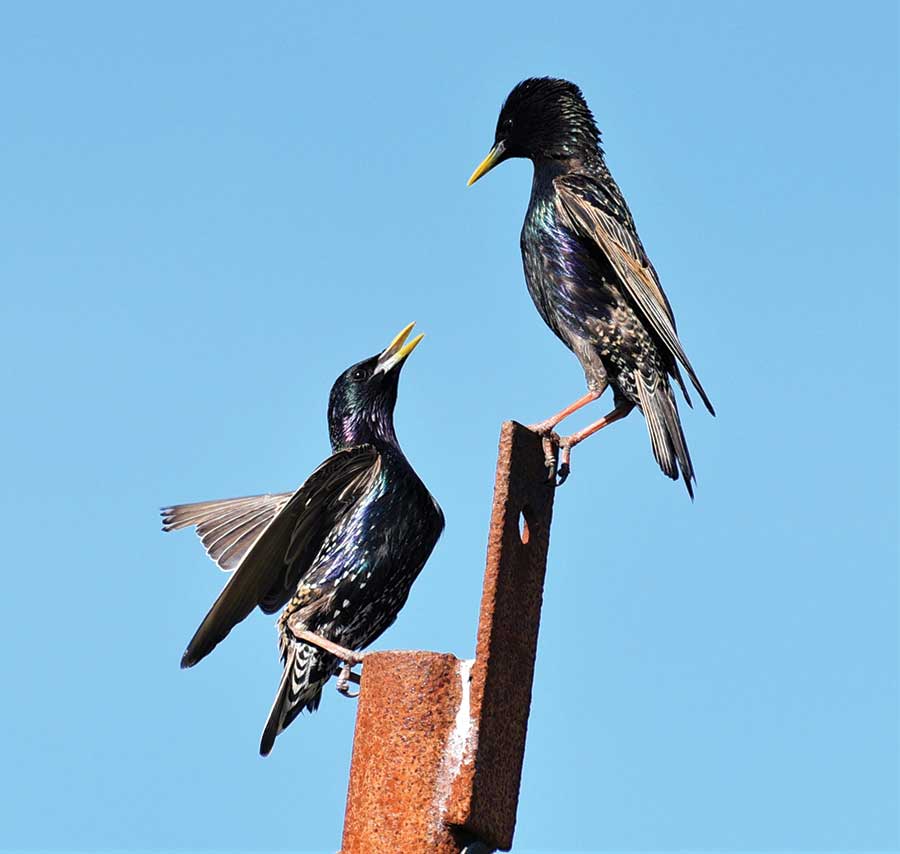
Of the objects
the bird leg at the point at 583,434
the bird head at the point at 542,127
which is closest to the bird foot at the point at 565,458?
the bird leg at the point at 583,434

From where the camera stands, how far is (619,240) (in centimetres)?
652

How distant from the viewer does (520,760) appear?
13.1 ft

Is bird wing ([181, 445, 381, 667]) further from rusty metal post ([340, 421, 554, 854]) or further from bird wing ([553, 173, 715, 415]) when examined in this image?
rusty metal post ([340, 421, 554, 854])

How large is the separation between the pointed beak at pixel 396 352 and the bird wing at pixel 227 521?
0.65 m

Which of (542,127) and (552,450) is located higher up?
(542,127)

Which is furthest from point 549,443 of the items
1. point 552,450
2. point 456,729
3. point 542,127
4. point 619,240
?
point 542,127

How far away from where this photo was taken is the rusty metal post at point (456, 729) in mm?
3785

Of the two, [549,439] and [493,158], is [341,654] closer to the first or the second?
[549,439]

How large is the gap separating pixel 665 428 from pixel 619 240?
858mm

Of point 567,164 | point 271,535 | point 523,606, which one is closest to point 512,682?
point 523,606

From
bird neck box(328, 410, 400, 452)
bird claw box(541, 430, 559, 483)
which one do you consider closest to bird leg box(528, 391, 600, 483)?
bird claw box(541, 430, 559, 483)

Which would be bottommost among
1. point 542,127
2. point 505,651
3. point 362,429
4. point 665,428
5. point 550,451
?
point 505,651

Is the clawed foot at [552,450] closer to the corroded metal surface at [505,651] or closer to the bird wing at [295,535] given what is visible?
the corroded metal surface at [505,651]

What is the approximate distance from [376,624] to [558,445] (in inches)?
72.1
